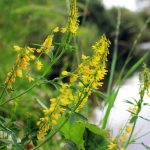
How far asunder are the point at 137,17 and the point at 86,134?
62.9 ft

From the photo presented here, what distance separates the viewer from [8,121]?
55.7 inches

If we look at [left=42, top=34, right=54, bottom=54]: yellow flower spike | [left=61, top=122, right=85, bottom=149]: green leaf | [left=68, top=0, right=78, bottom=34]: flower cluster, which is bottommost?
[left=61, top=122, right=85, bottom=149]: green leaf

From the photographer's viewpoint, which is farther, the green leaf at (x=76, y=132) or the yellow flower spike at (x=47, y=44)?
the green leaf at (x=76, y=132)

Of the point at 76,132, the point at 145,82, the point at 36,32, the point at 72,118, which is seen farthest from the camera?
the point at 36,32

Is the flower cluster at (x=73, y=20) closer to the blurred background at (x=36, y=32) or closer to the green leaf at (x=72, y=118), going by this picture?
the blurred background at (x=36, y=32)

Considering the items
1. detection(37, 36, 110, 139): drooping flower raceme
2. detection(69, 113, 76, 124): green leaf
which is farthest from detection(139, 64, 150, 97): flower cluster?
detection(69, 113, 76, 124): green leaf

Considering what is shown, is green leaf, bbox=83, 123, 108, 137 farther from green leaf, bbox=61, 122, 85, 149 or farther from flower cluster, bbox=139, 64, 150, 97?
flower cluster, bbox=139, 64, 150, 97

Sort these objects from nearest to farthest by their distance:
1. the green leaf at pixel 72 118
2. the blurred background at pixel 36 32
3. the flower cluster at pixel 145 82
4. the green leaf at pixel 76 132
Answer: the green leaf at pixel 72 118, the flower cluster at pixel 145 82, the green leaf at pixel 76 132, the blurred background at pixel 36 32

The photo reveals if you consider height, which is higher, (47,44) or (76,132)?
(47,44)

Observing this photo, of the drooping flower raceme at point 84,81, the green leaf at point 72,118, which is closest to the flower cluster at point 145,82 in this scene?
the drooping flower raceme at point 84,81

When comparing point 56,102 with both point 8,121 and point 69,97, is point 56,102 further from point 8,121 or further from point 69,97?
point 8,121

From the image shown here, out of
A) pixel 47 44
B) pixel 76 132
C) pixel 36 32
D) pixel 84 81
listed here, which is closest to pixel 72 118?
pixel 84 81

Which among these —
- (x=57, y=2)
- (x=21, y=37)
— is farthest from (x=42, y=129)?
(x=57, y=2)

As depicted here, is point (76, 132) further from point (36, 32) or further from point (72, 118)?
point (36, 32)
